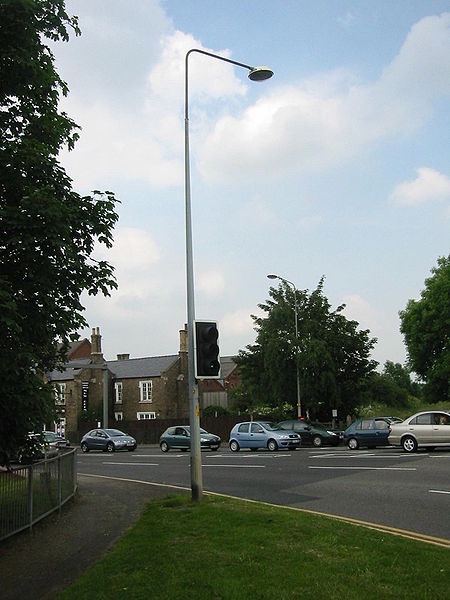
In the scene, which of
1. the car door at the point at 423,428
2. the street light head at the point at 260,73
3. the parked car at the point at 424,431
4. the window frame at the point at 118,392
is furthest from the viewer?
the window frame at the point at 118,392

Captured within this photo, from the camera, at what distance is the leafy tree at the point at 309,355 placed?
131 ft

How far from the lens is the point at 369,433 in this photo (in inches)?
1148

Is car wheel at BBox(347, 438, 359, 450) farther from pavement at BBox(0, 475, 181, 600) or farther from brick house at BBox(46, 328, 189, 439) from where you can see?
brick house at BBox(46, 328, 189, 439)

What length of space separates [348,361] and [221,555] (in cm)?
3506

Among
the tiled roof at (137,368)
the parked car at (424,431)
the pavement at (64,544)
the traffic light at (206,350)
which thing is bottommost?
the pavement at (64,544)

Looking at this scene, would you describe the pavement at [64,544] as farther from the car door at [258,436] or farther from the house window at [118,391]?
the house window at [118,391]

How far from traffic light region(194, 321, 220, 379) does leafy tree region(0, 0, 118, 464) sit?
2.61m

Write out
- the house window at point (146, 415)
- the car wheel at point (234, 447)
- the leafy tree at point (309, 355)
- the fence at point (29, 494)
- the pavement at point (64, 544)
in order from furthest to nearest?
the house window at point (146, 415) < the leafy tree at point (309, 355) < the car wheel at point (234, 447) < the fence at point (29, 494) < the pavement at point (64, 544)

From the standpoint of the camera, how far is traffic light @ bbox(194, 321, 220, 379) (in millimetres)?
11938

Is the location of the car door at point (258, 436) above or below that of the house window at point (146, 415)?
below

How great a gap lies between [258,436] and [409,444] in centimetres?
864

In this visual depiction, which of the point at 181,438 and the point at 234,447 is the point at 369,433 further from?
the point at 181,438

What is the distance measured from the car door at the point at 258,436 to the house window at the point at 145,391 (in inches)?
1203

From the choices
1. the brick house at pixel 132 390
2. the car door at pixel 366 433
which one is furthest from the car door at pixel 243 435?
the brick house at pixel 132 390
